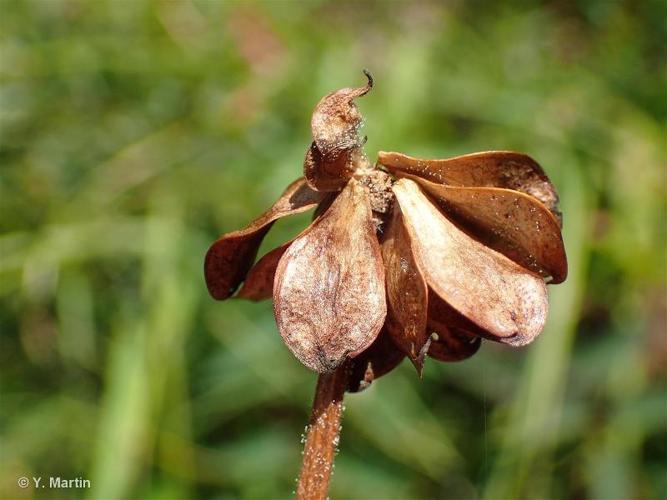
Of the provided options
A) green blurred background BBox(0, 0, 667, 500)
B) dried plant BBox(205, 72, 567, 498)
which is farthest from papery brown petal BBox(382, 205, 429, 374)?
green blurred background BBox(0, 0, 667, 500)

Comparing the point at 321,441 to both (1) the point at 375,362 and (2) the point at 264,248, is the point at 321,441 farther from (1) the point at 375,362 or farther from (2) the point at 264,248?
(2) the point at 264,248

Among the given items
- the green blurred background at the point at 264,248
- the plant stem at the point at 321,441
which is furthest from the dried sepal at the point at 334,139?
the green blurred background at the point at 264,248

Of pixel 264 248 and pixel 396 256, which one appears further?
pixel 264 248

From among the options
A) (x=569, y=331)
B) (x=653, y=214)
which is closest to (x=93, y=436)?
(x=569, y=331)

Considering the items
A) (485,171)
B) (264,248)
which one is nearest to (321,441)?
(485,171)

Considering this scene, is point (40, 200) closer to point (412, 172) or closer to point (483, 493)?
point (483, 493)

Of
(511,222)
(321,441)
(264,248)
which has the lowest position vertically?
(321,441)
